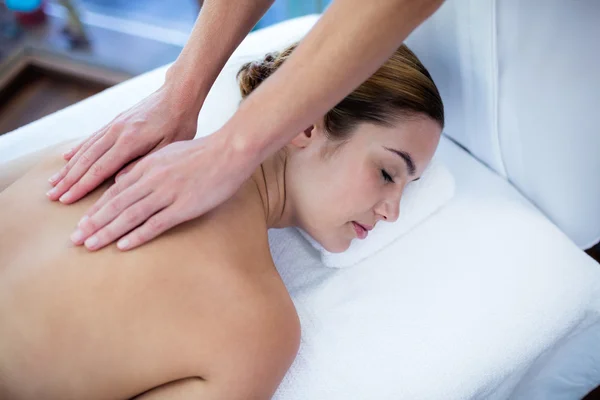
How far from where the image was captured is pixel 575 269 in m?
1.28

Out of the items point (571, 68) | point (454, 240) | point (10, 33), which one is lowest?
point (10, 33)

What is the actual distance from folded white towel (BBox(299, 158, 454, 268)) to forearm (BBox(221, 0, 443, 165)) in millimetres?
462

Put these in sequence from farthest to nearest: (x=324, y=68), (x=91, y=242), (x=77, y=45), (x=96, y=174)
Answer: (x=77, y=45), (x=96, y=174), (x=91, y=242), (x=324, y=68)

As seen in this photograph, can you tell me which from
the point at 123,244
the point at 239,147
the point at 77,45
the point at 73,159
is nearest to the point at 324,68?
the point at 239,147

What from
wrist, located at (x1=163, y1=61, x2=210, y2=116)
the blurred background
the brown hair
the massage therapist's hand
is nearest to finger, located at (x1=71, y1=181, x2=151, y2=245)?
the massage therapist's hand

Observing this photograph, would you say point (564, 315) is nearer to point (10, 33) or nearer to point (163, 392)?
point (163, 392)

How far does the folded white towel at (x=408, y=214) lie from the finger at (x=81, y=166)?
52cm

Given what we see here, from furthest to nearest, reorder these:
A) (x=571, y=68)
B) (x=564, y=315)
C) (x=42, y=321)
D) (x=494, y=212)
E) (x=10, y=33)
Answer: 1. (x=10, y=33)
2. (x=494, y=212)
3. (x=564, y=315)
4. (x=571, y=68)
5. (x=42, y=321)

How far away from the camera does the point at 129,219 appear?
3.08 feet

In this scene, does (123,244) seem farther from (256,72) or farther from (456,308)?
(456,308)

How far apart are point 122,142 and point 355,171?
1.56ft

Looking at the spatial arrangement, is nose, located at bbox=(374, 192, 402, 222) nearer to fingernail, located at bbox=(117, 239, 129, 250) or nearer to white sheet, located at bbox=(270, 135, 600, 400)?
white sheet, located at bbox=(270, 135, 600, 400)

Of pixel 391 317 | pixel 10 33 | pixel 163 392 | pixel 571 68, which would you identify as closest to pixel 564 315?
pixel 391 317

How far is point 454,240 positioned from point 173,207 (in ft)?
2.32
